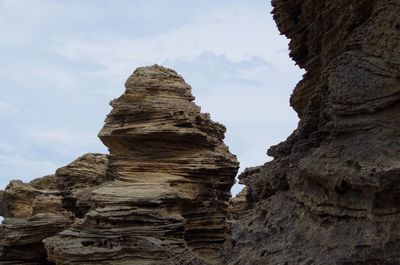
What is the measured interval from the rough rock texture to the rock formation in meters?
8.65

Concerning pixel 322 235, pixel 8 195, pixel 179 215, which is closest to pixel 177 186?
pixel 179 215

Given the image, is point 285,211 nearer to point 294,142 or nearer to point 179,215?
point 294,142

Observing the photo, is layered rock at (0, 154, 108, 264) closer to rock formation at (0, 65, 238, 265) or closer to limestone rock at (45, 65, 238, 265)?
rock formation at (0, 65, 238, 265)

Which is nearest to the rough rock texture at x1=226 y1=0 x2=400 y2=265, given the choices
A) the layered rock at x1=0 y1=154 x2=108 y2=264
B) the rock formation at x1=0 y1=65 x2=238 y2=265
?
the rock formation at x1=0 y1=65 x2=238 y2=265

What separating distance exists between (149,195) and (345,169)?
1263 cm

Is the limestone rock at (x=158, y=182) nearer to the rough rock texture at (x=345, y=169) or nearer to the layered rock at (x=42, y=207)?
the layered rock at (x=42, y=207)

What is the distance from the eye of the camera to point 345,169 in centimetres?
695

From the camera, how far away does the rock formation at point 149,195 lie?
17.8m

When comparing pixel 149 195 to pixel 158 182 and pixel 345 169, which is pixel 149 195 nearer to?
pixel 158 182

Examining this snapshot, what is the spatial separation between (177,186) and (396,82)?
559 inches

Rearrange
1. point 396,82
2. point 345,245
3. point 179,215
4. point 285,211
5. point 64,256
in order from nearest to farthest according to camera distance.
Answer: point 345,245 → point 396,82 → point 285,211 → point 64,256 → point 179,215

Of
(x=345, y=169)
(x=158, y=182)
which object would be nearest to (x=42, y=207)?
(x=158, y=182)

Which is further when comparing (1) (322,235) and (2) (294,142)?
(2) (294,142)

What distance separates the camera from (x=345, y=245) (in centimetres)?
662
